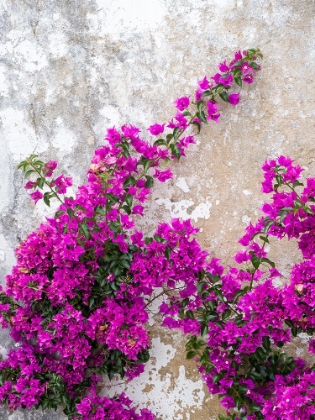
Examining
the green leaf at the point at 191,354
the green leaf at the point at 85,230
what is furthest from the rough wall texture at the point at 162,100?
the green leaf at the point at 85,230

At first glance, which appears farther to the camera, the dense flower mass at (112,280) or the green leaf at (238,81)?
the green leaf at (238,81)

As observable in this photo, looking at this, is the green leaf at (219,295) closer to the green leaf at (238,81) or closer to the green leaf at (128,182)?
the green leaf at (128,182)

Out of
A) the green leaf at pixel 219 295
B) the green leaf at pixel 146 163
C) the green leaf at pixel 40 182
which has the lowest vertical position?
the green leaf at pixel 219 295

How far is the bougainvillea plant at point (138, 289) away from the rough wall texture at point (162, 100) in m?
0.12

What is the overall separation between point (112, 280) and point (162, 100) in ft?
3.31

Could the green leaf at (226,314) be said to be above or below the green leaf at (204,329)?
above

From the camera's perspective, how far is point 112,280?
8.27 feet

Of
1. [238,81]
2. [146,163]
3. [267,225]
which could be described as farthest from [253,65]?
[267,225]

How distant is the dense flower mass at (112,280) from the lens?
247cm

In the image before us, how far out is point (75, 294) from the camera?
254cm

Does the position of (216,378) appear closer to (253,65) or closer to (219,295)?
Answer: (219,295)

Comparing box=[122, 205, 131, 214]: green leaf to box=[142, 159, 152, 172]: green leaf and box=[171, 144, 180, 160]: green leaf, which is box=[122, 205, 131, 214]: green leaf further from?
box=[171, 144, 180, 160]: green leaf

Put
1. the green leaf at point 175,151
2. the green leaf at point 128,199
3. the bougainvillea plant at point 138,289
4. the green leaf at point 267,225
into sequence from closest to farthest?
1. the green leaf at point 267,225
2. the bougainvillea plant at point 138,289
3. the green leaf at point 128,199
4. the green leaf at point 175,151

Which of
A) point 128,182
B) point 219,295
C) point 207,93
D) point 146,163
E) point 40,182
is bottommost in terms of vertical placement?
point 219,295
